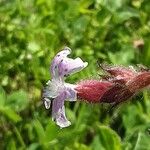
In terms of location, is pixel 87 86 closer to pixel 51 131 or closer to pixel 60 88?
pixel 60 88

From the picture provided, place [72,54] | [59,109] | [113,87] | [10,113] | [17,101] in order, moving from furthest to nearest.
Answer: [72,54] < [17,101] < [10,113] < [113,87] < [59,109]

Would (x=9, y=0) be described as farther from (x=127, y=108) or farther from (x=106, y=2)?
(x=127, y=108)

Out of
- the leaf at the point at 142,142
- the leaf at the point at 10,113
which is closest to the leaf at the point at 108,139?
the leaf at the point at 142,142

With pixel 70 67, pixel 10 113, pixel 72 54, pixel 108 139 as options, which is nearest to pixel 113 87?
pixel 70 67

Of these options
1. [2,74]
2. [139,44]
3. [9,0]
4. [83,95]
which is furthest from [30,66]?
[83,95]

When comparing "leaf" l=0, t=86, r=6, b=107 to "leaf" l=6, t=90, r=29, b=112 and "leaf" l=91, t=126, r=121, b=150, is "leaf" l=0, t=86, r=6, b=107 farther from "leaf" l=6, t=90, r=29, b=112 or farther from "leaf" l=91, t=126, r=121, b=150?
"leaf" l=91, t=126, r=121, b=150

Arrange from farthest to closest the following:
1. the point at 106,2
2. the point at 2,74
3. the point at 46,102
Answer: the point at 106,2, the point at 2,74, the point at 46,102

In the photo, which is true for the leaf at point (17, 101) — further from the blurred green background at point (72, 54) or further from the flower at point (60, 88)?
the flower at point (60, 88)
